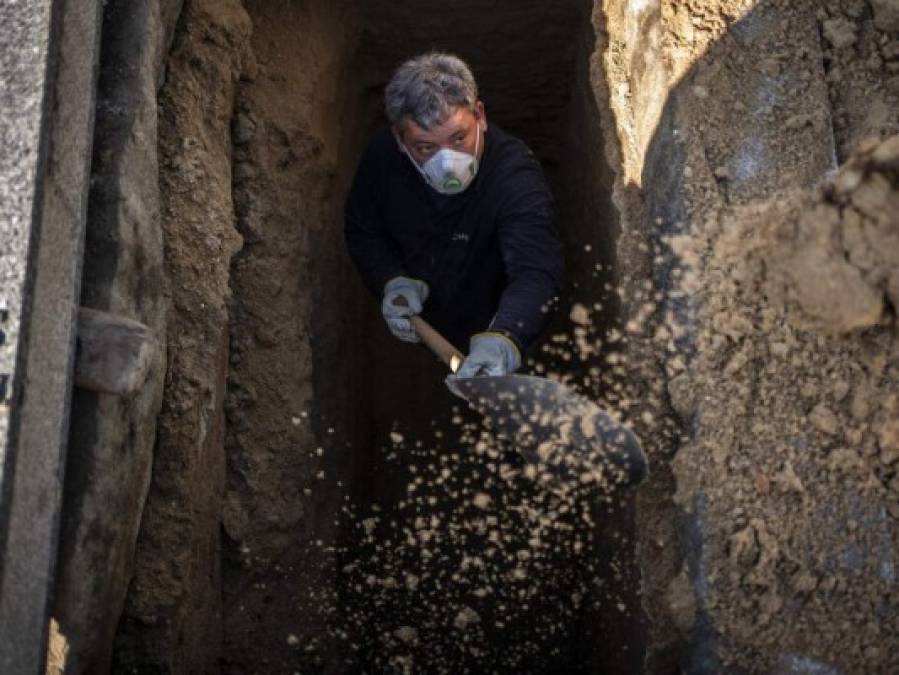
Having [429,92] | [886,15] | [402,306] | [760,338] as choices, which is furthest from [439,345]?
[886,15]

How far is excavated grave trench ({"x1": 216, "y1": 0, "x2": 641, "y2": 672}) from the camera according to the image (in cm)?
339

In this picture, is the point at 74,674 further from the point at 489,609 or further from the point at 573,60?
the point at 573,60

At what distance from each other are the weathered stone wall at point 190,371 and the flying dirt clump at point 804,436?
150 centimetres

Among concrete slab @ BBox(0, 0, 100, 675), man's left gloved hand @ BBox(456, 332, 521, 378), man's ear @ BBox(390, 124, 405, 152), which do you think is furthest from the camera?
man's ear @ BBox(390, 124, 405, 152)

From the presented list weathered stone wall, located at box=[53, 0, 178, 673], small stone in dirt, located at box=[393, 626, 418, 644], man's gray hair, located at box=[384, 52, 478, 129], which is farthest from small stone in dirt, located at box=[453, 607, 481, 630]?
man's gray hair, located at box=[384, 52, 478, 129]

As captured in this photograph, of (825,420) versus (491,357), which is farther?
(491,357)

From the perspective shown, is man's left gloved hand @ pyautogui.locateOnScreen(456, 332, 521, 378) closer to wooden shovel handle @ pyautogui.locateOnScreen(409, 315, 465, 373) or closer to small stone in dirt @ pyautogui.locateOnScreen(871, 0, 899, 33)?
wooden shovel handle @ pyautogui.locateOnScreen(409, 315, 465, 373)

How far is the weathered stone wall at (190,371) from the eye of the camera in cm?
286

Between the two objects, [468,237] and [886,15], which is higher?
[886,15]

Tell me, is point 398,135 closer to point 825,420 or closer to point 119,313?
point 119,313

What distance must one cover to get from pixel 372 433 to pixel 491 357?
1.61 m

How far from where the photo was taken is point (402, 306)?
12.3ft

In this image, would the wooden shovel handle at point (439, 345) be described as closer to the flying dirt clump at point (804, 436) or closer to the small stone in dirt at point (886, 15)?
the flying dirt clump at point (804, 436)

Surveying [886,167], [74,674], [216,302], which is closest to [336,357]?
[216,302]
